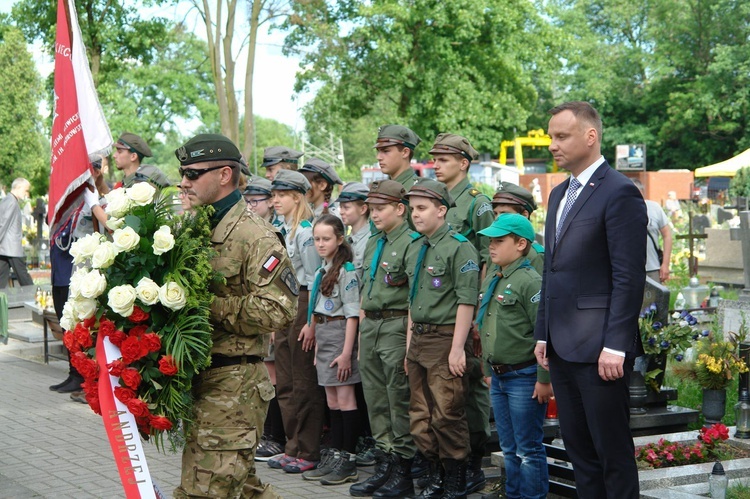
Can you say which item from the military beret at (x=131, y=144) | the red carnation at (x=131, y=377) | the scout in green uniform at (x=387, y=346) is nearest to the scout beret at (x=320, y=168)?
the scout in green uniform at (x=387, y=346)

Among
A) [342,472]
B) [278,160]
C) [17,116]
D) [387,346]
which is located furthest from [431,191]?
[17,116]

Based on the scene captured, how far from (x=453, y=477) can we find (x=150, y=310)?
283cm

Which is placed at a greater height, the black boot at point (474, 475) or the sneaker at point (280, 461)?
the black boot at point (474, 475)

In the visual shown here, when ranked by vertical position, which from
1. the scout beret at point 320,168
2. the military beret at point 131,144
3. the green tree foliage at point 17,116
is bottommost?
the scout beret at point 320,168

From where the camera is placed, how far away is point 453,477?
6488 millimetres

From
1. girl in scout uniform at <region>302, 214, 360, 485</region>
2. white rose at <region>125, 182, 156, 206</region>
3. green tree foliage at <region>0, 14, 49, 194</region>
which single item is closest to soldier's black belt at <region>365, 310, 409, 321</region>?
girl in scout uniform at <region>302, 214, 360, 485</region>

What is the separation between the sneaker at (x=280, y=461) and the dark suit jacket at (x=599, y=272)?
3451mm

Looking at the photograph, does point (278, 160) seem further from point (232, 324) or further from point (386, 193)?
point (232, 324)

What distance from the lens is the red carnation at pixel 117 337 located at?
4430 mm

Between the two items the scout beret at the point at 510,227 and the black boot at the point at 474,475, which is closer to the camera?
the scout beret at the point at 510,227

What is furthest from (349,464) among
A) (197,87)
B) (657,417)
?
(197,87)

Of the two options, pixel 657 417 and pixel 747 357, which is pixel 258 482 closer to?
pixel 657 417

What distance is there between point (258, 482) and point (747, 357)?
4.24m

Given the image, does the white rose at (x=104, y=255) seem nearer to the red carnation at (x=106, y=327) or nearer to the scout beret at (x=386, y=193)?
the red carnation at (x=106, y=327)
